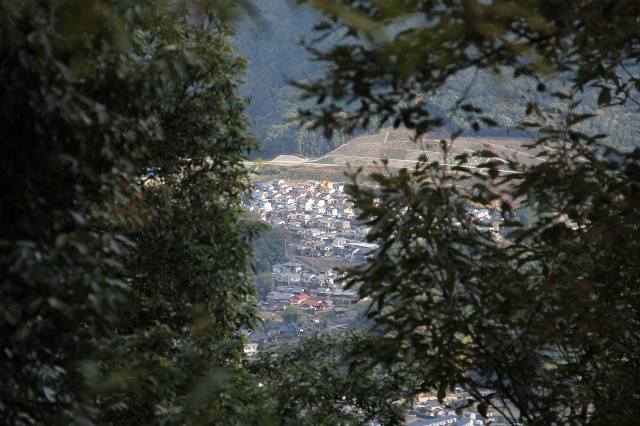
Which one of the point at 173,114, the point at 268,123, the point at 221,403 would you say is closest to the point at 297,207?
the point at 268,123

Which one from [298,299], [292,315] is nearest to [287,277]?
[298,299]

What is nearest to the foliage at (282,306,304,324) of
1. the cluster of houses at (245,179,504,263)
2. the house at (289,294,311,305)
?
the house at (289,294,311,305)

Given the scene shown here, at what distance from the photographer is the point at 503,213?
9.04ft

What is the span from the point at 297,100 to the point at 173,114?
3848 millimetres

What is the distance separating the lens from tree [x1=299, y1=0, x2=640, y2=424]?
1.84 m

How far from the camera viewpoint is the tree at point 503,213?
1.84 meters

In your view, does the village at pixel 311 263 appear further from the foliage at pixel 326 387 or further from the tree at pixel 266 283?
the foliage at pixel 326 387

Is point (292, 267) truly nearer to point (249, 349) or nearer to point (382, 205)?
point (249, 349)

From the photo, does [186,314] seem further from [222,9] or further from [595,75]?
[222,9]

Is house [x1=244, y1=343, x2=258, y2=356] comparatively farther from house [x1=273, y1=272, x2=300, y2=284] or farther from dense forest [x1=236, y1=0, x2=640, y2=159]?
house [x1=273, y1=272, x2=300, y2=284]

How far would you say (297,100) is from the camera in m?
1.84

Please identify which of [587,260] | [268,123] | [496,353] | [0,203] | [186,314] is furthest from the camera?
[268,123]

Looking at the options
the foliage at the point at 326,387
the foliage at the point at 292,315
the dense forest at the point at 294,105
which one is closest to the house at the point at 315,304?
the foliage at the point at 292,315

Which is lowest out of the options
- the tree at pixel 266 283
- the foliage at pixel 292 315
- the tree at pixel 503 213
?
the foliage at pixel 292 315
